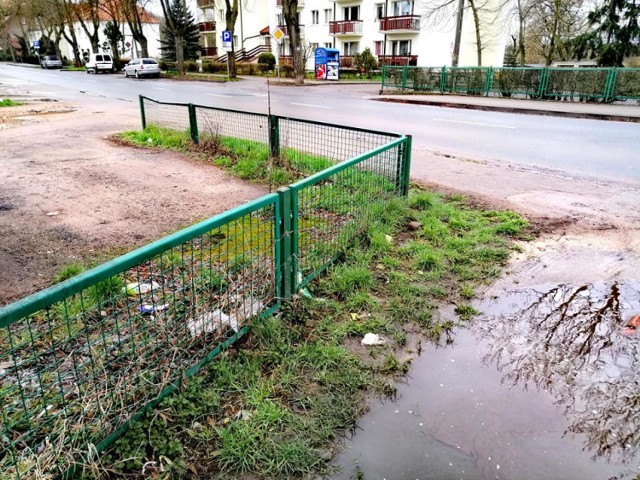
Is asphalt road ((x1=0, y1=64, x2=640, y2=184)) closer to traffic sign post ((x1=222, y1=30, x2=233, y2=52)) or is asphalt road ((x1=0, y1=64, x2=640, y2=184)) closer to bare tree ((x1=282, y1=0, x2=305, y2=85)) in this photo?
bare tree ((x1=282, y1=0, x2=305, y2=85))

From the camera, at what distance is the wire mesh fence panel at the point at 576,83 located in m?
19.5

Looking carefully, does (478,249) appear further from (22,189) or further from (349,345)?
(22,189)

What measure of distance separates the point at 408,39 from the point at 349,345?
137ft

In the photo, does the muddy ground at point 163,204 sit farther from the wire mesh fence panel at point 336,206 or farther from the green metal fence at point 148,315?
the wire mesh fence panel at point 336,206

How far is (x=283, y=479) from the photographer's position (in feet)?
7.74

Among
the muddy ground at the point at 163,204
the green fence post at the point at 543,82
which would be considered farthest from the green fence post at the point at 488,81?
the muddy ground at the point at 163,204

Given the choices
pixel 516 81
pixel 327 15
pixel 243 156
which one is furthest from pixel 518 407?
pixel 327 15

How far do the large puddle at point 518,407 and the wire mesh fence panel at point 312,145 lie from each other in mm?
3891

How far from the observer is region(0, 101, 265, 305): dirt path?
487 centimetres

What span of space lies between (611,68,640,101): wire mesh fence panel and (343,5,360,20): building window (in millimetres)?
29847

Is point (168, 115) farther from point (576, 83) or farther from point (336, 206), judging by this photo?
point (576, 83)

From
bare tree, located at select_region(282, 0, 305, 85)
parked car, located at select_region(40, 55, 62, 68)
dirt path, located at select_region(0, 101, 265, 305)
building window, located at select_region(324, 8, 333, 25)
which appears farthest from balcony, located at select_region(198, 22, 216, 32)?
dirt path, located at select_region(0, 101, 265, 305)

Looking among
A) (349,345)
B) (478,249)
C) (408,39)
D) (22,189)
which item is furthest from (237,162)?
(408,39)

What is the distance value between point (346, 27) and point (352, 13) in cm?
201
